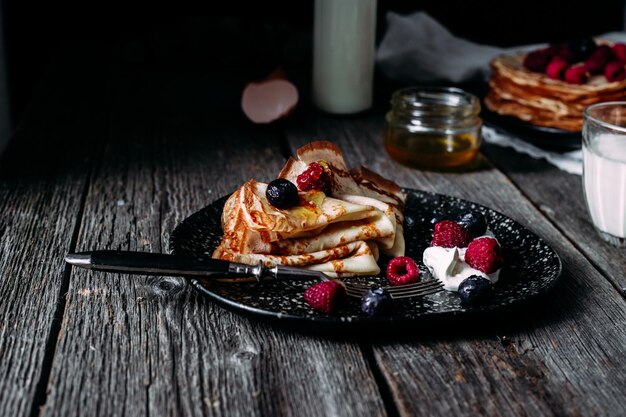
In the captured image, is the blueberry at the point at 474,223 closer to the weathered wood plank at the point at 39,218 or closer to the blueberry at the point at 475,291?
the blueberry at the point at 475,291

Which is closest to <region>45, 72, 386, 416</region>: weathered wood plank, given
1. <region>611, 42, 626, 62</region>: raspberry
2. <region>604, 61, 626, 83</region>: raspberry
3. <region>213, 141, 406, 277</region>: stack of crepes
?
<region>213, 141, 406, 277</region>: stack of crepes

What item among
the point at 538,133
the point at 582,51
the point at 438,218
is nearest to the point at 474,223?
the point at 438,218

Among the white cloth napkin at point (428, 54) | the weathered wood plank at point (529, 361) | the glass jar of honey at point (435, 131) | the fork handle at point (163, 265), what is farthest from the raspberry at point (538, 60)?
the fork handle at point (163, 265)

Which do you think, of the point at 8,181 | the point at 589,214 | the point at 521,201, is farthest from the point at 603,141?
the point at 8,181

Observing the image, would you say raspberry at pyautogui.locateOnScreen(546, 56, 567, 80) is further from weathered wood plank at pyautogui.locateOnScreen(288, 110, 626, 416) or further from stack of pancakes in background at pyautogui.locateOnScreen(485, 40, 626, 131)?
weathered wood plank at pyautogui.locateOnScreen(288, 110, 626, 416)

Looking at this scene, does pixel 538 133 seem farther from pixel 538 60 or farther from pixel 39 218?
pixel 39 218

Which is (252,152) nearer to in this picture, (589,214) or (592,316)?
(589,214)
